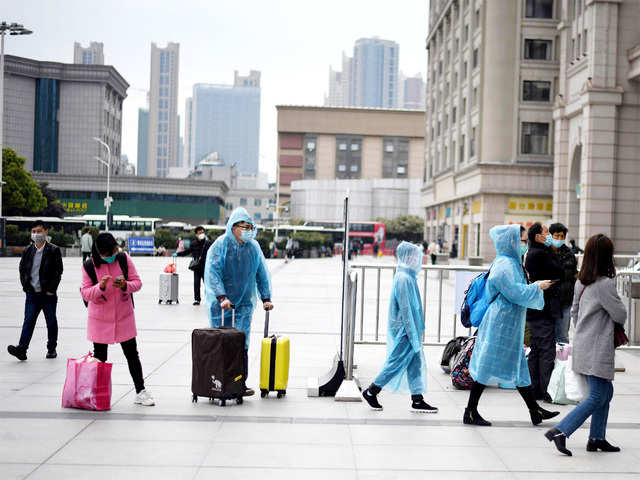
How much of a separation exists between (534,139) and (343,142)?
3552 inches

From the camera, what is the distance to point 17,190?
70688 millimetres

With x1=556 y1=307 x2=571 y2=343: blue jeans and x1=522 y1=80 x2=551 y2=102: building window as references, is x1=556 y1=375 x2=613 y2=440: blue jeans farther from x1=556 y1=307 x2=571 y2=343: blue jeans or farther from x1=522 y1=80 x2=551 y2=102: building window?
x1=522 y1=80 x2=551 y2=102: building window

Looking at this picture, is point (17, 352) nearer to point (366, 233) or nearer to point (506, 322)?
point (506, 322)

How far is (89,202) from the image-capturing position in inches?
4345

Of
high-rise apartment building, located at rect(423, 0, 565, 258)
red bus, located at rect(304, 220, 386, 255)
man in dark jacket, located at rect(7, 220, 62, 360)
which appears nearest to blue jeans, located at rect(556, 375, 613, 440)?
man in dark jacket, located at rect(7, 220, 62, 360)

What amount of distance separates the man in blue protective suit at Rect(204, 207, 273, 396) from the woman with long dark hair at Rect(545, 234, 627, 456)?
300 cm

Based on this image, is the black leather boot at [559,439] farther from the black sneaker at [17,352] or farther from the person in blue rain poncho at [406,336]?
the black sneaker at [17,352]

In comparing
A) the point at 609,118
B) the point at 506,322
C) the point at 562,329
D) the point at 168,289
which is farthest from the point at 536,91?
the point at 506,322

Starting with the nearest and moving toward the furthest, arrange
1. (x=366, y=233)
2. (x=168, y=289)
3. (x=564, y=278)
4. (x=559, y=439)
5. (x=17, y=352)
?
(x=559, y=439)
(x=564, y=278)
(x=17, y=352)
(x=168, y=289)
(x=366, y=233)

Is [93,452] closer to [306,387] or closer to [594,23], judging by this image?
[306,387]

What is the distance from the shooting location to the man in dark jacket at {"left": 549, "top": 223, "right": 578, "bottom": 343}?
8.02m

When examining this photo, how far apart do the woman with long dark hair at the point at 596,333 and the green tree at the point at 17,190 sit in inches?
2761

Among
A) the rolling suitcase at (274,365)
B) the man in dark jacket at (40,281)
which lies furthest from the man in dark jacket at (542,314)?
the man in dark jacket at (40,281)

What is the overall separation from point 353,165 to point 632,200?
103024 mm
